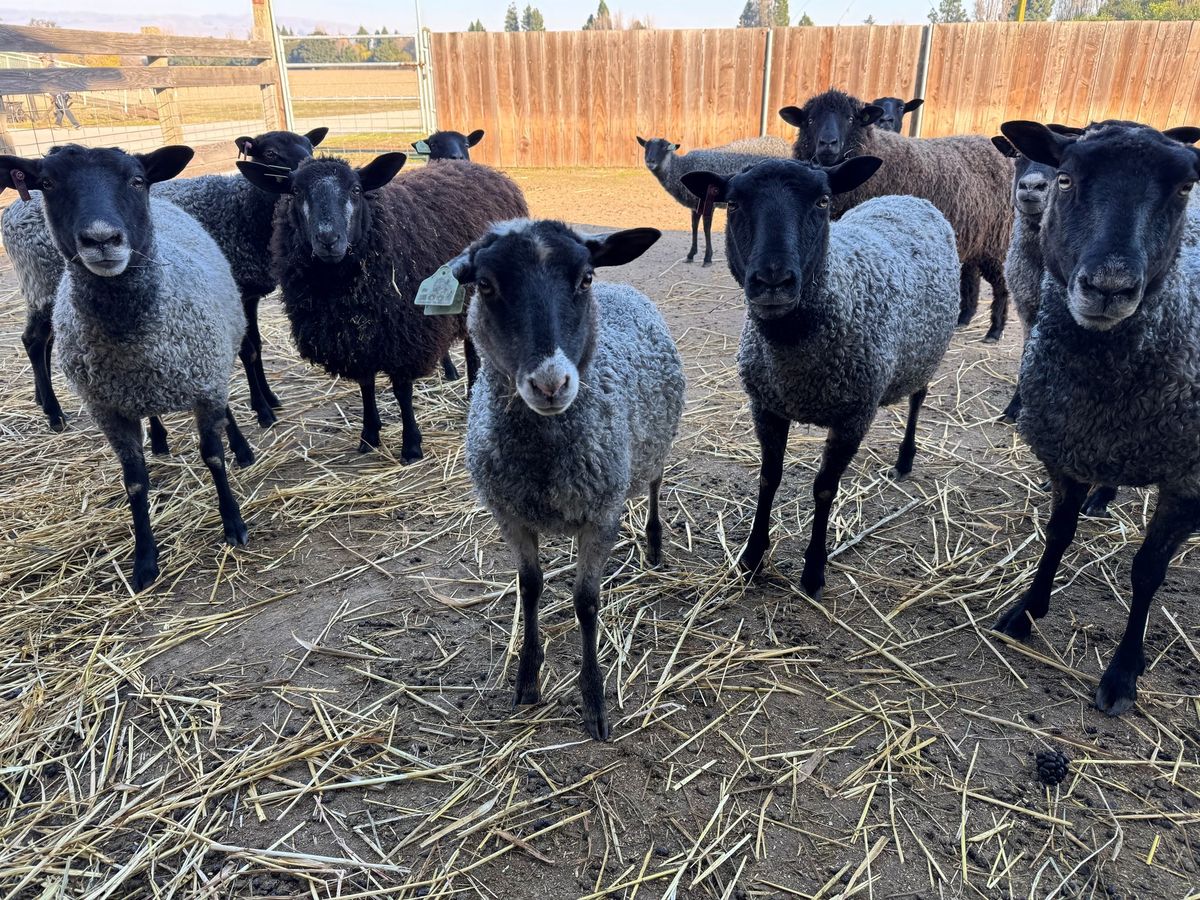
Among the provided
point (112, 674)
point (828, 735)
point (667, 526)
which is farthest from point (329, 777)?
point (667, 526)

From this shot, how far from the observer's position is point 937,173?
279 inches

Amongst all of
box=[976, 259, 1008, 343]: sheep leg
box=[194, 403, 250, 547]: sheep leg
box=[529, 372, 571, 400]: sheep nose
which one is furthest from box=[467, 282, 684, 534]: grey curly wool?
box=[976, 259, 1008, 343]: sheep leg

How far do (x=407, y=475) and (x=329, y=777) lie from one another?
2.57 metres

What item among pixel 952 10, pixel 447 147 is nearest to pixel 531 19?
pixel 952 10

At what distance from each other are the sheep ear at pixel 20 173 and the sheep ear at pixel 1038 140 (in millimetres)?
4597

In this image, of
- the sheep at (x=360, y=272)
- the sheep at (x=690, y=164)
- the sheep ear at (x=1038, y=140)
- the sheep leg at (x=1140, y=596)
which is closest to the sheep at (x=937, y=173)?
the sheep at (x=690, y=164)

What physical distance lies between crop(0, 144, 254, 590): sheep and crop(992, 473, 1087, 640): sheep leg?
4383 mm

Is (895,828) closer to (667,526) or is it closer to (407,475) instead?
(667,526)

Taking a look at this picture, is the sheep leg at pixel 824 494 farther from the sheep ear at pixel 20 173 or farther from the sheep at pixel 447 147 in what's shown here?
the sheep at pixel 447 147

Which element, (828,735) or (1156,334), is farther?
(828,735)

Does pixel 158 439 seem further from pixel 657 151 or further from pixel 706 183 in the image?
pixel 657 151

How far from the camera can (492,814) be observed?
2.63 metres

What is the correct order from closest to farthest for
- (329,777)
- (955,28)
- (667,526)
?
(329,777) → (667,526) → (955,28)

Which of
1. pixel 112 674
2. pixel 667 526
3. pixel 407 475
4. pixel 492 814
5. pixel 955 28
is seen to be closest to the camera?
pixel 492 814
